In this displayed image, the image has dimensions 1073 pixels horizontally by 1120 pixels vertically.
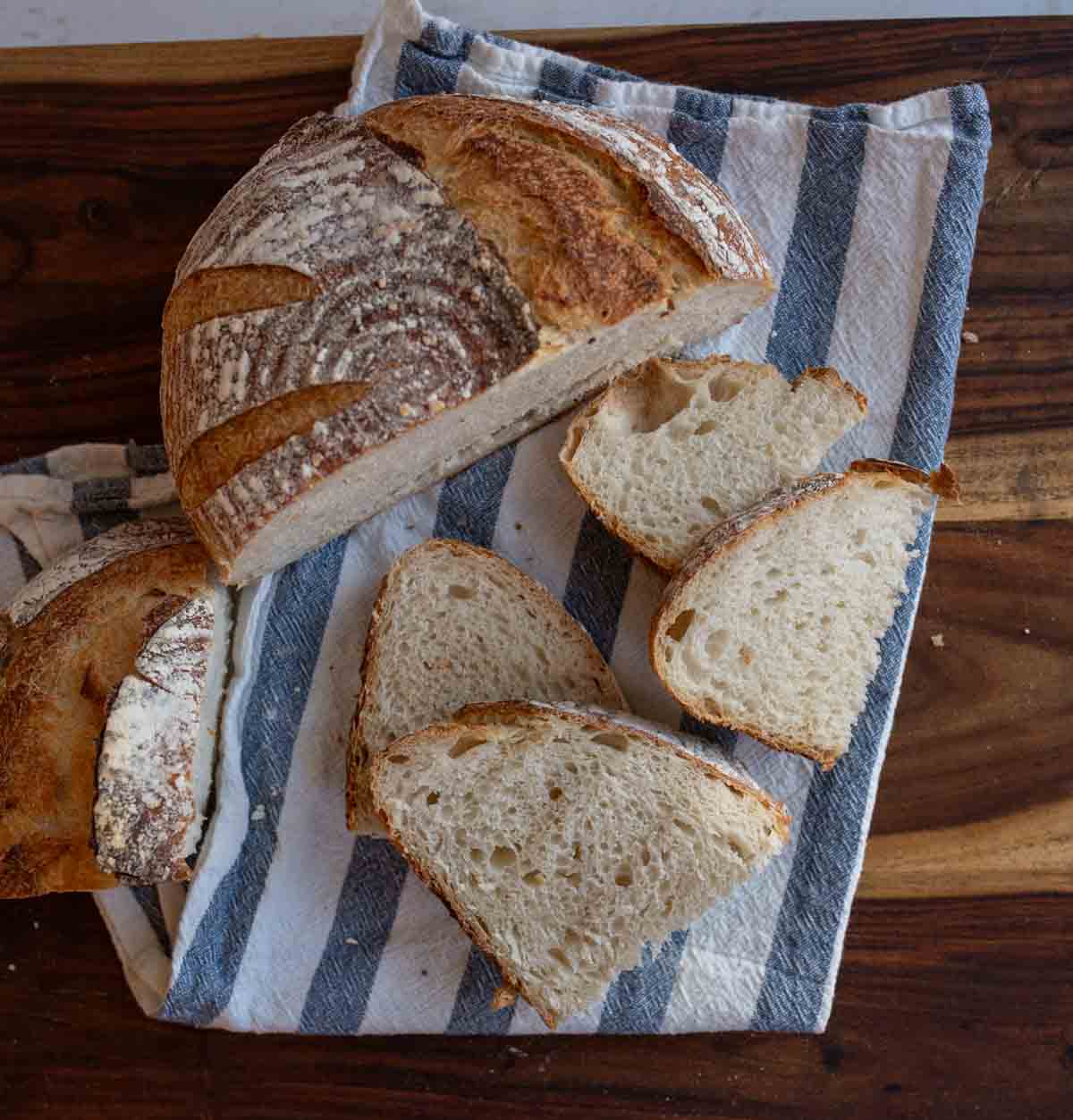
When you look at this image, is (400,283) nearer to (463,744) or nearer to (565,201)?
(565,201)

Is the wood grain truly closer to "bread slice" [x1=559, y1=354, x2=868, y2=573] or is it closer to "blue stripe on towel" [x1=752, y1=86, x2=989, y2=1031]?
"blue stripe on towel" [x1=752, y1=86, x2=989, y2=1031]

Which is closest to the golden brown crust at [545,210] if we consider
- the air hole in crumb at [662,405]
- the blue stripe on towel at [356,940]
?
the air hole in crumb at [662,405]

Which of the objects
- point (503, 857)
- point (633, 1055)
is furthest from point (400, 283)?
point (633, 1055)

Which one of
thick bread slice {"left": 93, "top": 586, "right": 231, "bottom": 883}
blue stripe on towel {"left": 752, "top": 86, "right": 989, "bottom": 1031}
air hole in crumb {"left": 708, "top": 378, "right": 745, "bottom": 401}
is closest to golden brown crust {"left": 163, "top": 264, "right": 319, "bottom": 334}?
thick bread slice {"left": 93, "top": 586, "right": 231, "bottom": 883}

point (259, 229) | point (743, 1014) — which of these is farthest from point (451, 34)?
point (743, 1014)

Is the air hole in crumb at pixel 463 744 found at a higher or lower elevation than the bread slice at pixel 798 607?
lower

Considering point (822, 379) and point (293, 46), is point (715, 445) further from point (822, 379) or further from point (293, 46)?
point (293, 46)

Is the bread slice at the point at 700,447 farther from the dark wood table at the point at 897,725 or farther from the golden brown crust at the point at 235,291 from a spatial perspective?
the golden brown crust at the point at 235,291
